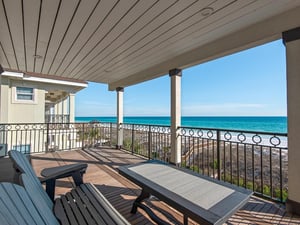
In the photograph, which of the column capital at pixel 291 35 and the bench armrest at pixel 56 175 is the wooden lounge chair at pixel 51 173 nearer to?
the bench armrest at pixel 56 175

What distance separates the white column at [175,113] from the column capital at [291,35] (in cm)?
187

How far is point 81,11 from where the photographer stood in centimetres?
204

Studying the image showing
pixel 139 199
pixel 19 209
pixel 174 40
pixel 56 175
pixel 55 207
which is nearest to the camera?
pixel 19 209

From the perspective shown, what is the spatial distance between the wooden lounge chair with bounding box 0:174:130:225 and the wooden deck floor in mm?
746

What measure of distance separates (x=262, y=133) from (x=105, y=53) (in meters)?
3.00

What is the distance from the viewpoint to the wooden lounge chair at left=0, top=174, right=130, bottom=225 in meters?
0.91

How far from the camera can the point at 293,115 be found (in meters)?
2.09

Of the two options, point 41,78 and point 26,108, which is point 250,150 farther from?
point 26,108

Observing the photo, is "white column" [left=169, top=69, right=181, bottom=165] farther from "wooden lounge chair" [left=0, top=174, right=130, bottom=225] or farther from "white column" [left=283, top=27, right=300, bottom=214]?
"wooden lounge chair" [left=0, top=174, right=130, bottom=225]

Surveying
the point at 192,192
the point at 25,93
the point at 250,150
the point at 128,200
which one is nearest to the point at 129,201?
the point at 128,200

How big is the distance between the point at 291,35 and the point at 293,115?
972 millimetres

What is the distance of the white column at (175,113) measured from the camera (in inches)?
146

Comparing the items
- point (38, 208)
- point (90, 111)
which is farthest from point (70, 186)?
point (90, 111)

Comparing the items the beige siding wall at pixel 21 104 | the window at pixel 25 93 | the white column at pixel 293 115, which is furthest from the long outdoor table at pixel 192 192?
the window at pixel 25 93
